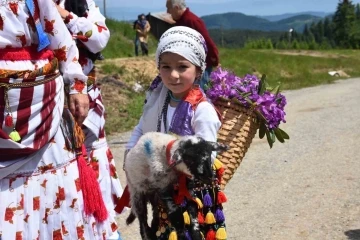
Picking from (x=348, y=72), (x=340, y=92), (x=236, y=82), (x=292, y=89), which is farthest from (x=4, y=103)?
(x=348, y=72)

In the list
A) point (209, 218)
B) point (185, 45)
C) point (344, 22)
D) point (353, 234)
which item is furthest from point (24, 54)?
point (344, 22)

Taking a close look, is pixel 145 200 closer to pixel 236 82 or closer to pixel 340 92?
pixel 236 82

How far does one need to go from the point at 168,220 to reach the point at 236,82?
0.85 meters

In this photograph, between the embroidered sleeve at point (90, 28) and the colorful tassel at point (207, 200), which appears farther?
the embroidered sleeve at point (90, 28)

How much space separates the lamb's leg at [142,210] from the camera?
8.28ft

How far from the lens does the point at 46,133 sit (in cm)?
255

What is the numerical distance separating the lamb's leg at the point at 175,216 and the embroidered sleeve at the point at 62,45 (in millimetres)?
700

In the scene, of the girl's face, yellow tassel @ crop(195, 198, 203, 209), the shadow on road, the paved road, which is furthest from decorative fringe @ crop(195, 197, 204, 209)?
the shadow on road

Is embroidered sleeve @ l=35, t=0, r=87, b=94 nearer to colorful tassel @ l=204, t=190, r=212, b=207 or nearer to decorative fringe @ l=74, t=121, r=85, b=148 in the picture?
decorative fringe @ l=74, t=121, r=85, b=148

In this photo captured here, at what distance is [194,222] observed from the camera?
2.42 m

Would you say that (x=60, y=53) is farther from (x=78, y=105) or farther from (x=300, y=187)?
(x=300, y=187)

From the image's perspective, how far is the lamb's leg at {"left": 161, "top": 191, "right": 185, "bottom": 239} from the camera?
2416 millimetres

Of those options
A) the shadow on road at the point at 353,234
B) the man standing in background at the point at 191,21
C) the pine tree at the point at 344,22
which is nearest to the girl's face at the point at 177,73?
the shadow on road at the point at 353,234

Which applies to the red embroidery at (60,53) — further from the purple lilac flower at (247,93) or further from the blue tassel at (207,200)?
the blue tassel at (207,200)
